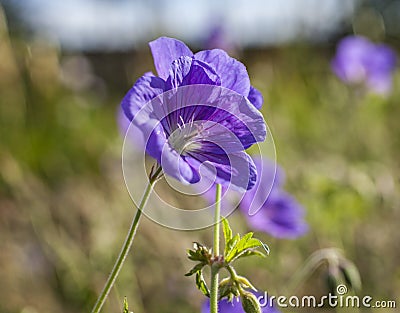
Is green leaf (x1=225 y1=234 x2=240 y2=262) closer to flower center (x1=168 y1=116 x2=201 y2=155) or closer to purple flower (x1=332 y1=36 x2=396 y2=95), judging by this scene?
flower center (x1=168 y1=116 x2=201 y2=155)

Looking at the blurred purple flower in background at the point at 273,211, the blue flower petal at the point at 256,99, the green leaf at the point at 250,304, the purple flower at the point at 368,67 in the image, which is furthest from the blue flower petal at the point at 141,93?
the purple flower at the point at 368,67

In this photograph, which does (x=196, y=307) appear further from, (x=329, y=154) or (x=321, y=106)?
(x=321, y=106)

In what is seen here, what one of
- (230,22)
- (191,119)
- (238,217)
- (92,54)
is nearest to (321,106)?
(230,22)

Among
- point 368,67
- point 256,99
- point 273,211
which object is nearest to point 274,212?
point 273,211

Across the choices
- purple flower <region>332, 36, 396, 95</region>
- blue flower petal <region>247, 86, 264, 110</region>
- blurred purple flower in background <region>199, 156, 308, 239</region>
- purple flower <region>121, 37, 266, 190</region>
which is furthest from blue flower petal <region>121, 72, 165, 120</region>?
purple flower <region>332, 36, 396, 95</region>

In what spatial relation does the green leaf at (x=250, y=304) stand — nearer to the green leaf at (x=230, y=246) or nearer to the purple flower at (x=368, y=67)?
the green leaf at (x=230, y=246)

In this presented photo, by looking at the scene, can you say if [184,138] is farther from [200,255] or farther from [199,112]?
[200,255]
